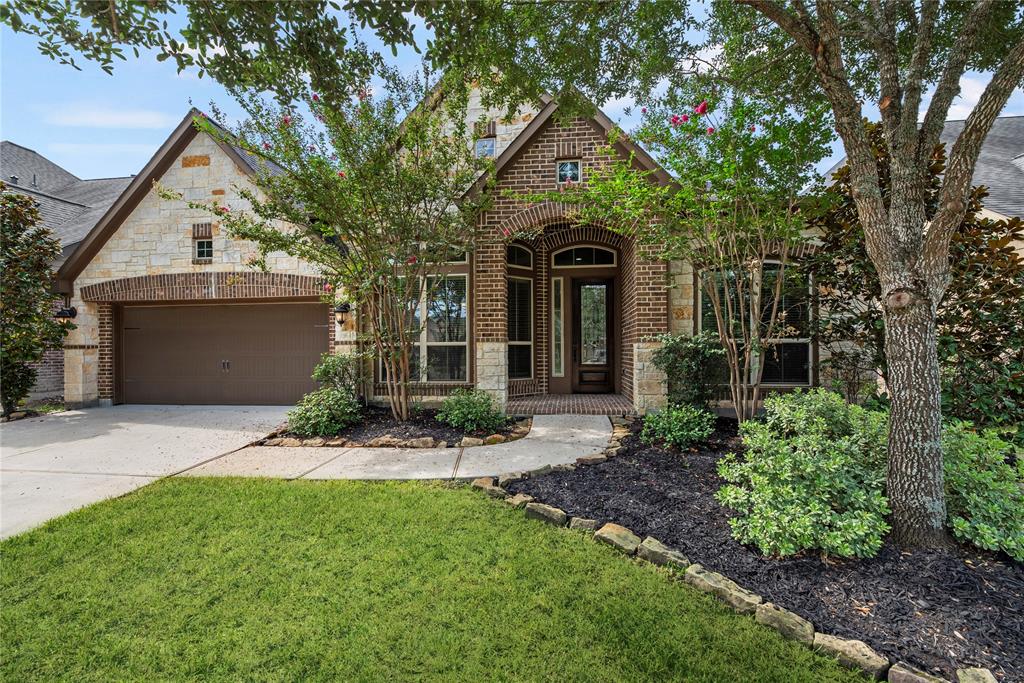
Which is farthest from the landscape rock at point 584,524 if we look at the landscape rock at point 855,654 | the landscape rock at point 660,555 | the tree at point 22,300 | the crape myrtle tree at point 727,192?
the tree at point 22,300

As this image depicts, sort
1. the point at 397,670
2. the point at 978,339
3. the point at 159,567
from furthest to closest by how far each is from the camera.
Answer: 1. the point at 978,339
2. the point at 159,567
3. the point at 397,670

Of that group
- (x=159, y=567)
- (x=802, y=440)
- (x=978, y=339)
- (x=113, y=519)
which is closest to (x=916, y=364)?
(x=802, y=440)

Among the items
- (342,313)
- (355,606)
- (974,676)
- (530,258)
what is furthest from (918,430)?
(342,313)

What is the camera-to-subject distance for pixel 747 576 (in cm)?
260

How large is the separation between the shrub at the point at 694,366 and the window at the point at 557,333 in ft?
10.3

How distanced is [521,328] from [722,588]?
6447 millimetres

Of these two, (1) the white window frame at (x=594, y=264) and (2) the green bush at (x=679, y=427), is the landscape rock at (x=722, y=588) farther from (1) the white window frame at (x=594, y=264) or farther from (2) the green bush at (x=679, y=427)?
(1) the white window frame at (x=594, y=264)

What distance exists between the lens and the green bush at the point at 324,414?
606 cm

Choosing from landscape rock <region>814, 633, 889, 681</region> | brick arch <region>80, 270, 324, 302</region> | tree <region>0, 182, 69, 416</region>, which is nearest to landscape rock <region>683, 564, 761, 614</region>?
landscape rock <region>814, 633, 889, 681</region>

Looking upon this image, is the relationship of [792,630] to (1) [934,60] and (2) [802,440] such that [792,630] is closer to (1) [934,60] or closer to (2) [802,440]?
(2) [802,440]

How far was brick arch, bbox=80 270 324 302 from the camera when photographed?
823 cm

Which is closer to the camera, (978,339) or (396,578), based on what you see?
(396,578)

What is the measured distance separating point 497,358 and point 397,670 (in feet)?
17.4

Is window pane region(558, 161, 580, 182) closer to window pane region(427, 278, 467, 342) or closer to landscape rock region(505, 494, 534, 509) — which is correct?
window pane region(427, 278, 467, 342)
